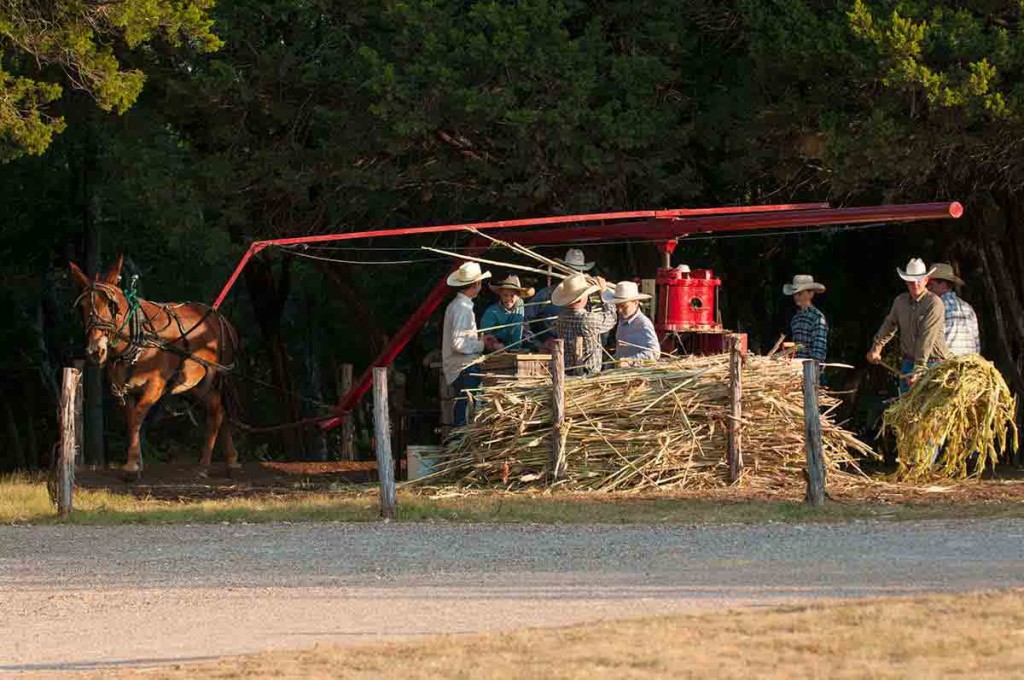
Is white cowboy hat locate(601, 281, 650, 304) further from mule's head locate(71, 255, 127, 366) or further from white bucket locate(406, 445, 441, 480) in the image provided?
mule's head locate(71, 255, 127, 366)

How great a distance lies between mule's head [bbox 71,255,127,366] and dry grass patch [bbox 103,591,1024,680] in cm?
1089

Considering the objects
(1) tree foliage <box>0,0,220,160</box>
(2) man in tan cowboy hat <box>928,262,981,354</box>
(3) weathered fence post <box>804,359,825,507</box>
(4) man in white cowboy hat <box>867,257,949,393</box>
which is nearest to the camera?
(3) weathered fence post <box>804,359,825,507</box>

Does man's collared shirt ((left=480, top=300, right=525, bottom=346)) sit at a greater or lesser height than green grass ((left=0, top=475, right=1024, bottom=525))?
greater

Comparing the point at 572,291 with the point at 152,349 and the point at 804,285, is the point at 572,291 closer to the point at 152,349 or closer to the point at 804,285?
the point at 804,285

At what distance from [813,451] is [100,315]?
8.10 m

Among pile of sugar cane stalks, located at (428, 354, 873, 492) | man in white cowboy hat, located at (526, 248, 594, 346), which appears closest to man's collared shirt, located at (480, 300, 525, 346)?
man in white cowboy hat, located at (526, 248, 594, 346)

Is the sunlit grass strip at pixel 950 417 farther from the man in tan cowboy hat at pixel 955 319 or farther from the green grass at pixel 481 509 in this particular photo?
the green grass at pixel 481 509

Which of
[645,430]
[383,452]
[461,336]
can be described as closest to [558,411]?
[645,430]

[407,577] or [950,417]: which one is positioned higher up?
[950,417]

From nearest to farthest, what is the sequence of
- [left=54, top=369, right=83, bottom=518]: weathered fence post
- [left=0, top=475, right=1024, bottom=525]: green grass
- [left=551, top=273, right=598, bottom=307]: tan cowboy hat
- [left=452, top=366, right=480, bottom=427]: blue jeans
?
[left=0, top=475, right=1024, bottom=525]: green grass, [left=54, top=369, right=83, bottom=518]: weathered fence post, [left=551, top=273, right=598, bottom=307]: tan cowboy hat, [left=452, top=366, right=480, bottom=427]: blue jeans

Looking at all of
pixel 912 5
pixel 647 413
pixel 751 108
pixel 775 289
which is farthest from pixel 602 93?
pixel 775 289

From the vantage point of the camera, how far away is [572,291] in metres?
17.4

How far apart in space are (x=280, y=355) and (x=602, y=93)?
9.08 metres

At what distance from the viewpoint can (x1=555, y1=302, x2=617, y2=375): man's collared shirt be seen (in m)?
17.4
